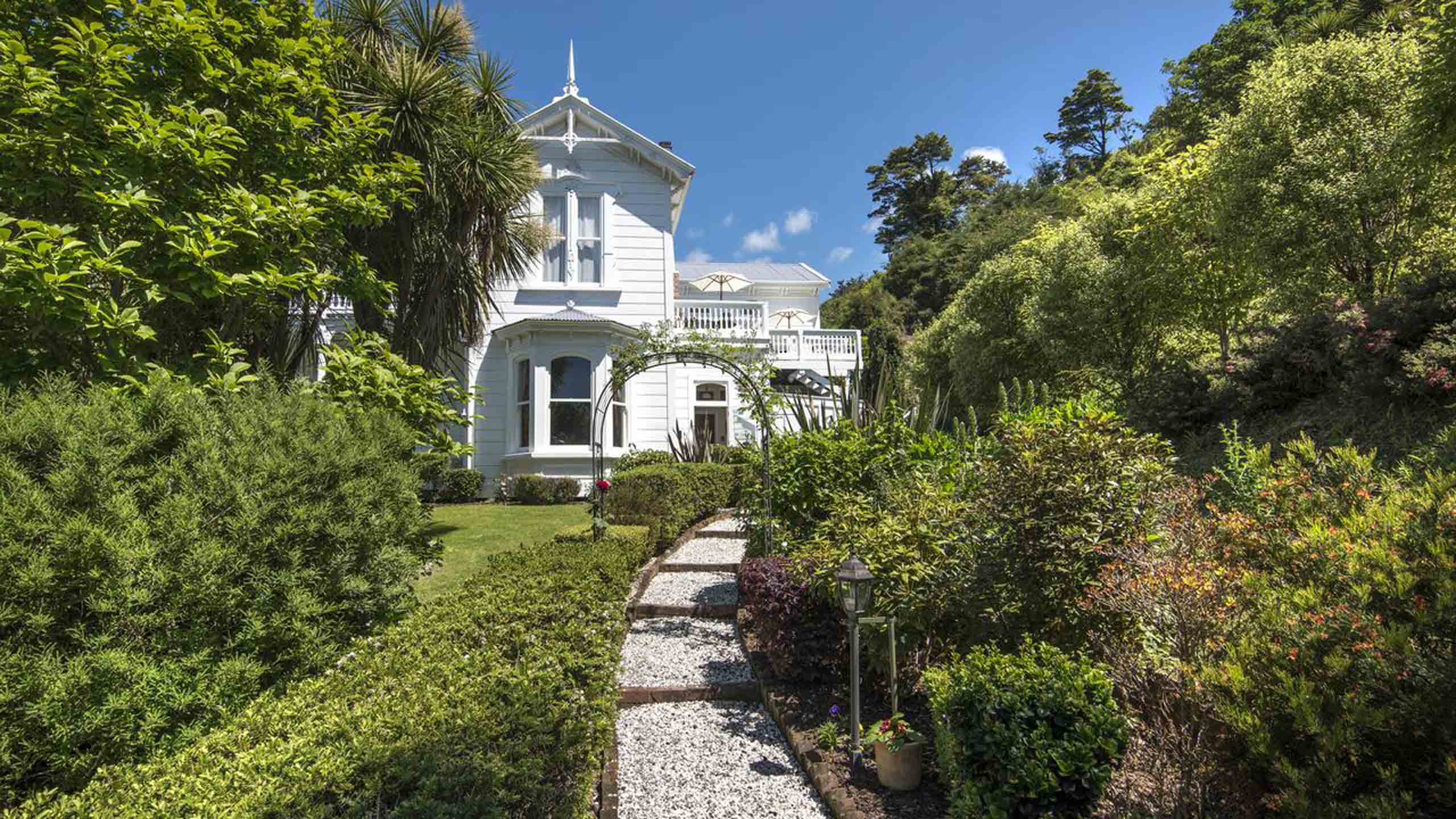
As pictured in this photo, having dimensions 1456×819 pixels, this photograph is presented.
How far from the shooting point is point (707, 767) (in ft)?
13.1

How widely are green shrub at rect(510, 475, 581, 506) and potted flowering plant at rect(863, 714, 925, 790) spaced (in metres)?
10.6

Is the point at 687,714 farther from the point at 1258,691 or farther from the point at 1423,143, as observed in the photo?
the point at 1423,143

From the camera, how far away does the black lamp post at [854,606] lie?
3698 mm


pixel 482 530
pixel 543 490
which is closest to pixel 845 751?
pixel 482 530

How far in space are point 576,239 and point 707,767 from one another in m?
13.1

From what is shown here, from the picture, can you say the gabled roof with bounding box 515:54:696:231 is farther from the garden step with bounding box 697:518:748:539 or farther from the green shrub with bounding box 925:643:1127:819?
the green shrub with bounding box 925:643:1127:819

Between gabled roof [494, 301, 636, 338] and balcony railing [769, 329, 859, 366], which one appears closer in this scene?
gabled roof [494, 301, 636, 338]

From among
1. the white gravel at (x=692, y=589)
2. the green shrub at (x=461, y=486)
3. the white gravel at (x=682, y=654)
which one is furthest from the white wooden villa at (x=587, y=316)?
the white gravel at (x=682, y=654)

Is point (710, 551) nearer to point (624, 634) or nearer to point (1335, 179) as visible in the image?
point (624, 634)

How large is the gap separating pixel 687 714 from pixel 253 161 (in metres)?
5.60

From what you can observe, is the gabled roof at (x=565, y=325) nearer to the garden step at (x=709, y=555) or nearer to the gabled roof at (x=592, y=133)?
the gabled roof at (x=592, y=133)

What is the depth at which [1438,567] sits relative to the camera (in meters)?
2.02

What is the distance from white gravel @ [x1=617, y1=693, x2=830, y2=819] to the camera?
3545 millimetres

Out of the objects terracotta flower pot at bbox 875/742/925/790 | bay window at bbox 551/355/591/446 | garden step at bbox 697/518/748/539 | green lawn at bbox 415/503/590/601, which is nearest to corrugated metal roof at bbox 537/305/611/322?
bay window at bbox 551/355/591/446
